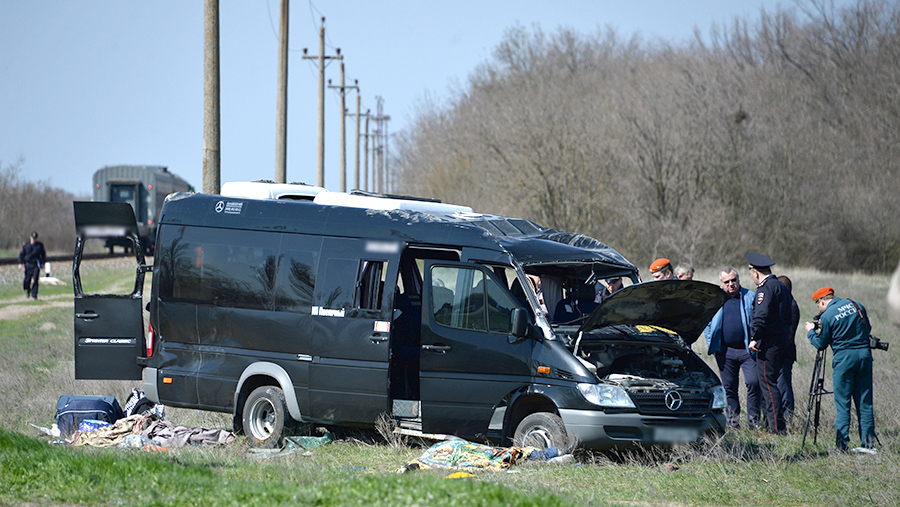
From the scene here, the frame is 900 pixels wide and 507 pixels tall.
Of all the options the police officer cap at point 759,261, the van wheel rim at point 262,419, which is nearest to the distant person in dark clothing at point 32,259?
the van wheel rim at point 262,419

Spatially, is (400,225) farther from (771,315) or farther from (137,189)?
(137,189)

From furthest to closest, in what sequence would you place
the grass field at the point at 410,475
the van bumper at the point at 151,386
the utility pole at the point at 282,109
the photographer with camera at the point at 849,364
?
the utility pole at the point at 282,109 < the van bumper at the point at 151,386 < the photographer with camera at the point at 849,364 < the grass field at the point at 410,475

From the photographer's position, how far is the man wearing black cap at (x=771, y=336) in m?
9.85

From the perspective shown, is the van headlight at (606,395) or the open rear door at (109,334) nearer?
the van headlight at (606,395)

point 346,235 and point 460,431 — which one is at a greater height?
point 346,235

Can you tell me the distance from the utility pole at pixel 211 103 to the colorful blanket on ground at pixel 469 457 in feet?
→ 23.5

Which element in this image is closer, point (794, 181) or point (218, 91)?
point (218, 91)

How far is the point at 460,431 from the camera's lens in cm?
845

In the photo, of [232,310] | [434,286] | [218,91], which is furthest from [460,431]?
[218,91]

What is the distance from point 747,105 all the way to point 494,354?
35.7m

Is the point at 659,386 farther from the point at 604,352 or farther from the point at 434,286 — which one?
the point at 434,286

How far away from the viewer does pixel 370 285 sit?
8703 millimetres

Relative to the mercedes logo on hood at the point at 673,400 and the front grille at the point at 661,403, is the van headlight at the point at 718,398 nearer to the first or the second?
the front grille at the point at 661,403

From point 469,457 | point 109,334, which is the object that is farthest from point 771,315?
point 109,334
